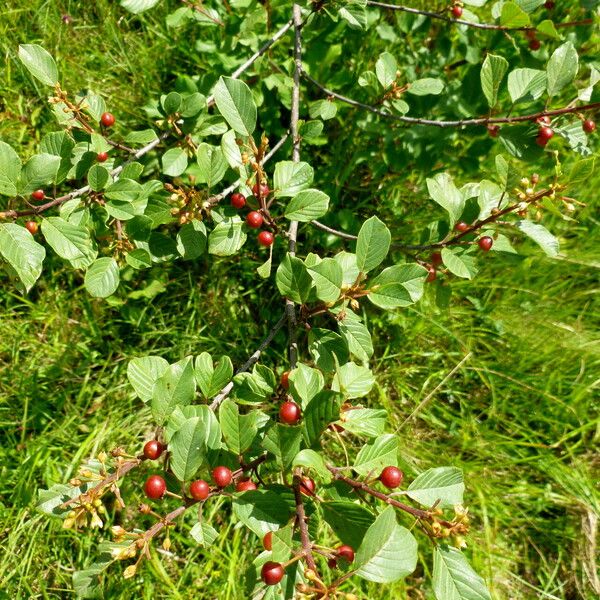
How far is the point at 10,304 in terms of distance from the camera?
9.11 feet

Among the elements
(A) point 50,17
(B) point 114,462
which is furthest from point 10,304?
(B) point 114,462

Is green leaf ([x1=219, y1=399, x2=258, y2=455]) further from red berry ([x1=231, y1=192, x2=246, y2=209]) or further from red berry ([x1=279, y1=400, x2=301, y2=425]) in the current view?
red berry ([x1=231, y1=192, x2=246, y2=209])

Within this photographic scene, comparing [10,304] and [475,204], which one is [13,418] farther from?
[475,204]

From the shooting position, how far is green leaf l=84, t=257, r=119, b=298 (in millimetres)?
1695

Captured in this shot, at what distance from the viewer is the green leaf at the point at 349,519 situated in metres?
1.15

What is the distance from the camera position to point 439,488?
50.6 inches

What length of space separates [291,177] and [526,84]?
2.89ft

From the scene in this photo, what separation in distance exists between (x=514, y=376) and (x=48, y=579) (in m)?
2.51

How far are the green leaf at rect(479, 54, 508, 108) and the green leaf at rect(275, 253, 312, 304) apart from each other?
914mm

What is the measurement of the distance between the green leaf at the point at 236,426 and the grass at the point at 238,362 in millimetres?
1370

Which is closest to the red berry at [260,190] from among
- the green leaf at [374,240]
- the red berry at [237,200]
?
the red berry at [237,200]

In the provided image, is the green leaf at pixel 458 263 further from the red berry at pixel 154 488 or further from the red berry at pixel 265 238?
the red berry at pixel 154 488

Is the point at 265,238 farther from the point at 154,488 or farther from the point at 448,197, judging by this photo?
the point at 154,488

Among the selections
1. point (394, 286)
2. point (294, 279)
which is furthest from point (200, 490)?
point (394, 286)
